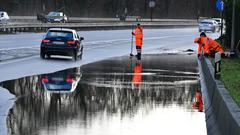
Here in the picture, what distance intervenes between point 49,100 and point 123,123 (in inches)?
140

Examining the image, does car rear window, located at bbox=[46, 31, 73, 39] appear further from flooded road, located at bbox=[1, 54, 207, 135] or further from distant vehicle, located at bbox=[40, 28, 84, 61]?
flooded road, located at bbox=[1, 54, 207, 135]

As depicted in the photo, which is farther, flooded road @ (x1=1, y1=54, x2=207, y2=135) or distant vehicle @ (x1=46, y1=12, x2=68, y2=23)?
distant vehicle @ (x1=46, y1=12, x2=68, y2=23)

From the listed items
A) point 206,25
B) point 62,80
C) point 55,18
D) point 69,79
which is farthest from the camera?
point 55,18

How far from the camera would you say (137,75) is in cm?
2527

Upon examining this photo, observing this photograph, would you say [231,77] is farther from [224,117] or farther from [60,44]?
[60,44]

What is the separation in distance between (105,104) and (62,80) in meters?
6.07

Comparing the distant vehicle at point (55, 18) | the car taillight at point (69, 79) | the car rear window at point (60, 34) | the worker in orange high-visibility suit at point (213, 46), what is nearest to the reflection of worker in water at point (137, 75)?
the car taillight at point (69, 79)

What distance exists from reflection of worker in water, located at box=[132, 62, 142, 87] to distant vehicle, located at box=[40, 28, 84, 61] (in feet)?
11.8

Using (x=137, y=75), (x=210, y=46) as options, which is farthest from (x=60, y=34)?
(x=137, y=75)

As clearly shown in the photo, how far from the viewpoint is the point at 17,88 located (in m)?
19.3

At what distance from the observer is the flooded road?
12719mm

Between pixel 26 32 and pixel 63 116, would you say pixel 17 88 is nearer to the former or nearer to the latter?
pixel 63 116

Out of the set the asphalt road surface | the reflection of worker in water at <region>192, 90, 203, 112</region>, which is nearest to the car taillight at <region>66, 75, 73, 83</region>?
the asphalt road surface

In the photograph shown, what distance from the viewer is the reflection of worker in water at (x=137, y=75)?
22269mm
